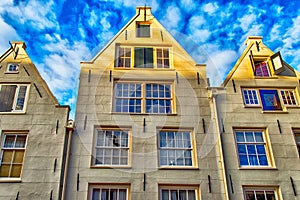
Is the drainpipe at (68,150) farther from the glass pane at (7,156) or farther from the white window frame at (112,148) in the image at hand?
the glass pane at (7,156)

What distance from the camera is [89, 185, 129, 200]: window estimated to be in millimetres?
13083

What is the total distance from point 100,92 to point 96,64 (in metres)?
1.89

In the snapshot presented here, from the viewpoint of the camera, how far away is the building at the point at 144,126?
13.4 m

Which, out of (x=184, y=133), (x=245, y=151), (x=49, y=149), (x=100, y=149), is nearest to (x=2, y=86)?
(x=49, y=149)

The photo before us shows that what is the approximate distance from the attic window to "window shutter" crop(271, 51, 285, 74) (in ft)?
25.2

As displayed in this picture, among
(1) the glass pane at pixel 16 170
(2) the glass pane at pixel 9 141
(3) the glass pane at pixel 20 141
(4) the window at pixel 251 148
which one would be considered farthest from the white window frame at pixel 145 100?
(1) the glass pane at pixel 16 170

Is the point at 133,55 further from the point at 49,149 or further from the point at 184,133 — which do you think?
the point at 49,149

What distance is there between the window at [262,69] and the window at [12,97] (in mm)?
13016

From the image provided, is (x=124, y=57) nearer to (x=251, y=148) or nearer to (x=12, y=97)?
(x=12, y=97)

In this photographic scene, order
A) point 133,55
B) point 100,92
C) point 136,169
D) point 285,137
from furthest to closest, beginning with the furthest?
point 133,55, point 100,92, point 285,137, point 136,169

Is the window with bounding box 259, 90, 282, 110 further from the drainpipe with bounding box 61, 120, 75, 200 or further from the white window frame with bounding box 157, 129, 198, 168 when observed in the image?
the drainpipe with bounding box 61, 120, 75, 200

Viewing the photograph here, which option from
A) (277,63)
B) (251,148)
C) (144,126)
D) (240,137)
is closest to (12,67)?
(144,126)

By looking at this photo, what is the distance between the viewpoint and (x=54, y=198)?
41.7ft

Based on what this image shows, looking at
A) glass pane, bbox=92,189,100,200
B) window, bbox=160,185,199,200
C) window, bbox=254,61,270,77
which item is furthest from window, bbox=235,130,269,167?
glass pane, bbox=92,189,100,200
